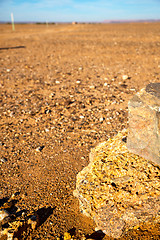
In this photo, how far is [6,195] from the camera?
3396 millimetres

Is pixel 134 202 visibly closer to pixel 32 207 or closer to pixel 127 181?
pixel 127 181

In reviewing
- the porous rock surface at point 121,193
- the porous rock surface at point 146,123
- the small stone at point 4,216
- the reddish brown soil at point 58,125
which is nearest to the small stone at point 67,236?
the reddish brown soil at point 58,125

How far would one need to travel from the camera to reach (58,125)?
17.6 ft

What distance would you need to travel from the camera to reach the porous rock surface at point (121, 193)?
253cm

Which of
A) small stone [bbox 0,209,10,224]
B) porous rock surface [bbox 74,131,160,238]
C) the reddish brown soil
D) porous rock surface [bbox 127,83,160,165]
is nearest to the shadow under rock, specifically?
the reddish brown soil

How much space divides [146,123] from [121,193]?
3.29 feet

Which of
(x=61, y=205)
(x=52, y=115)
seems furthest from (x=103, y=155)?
(x=52, y=115)

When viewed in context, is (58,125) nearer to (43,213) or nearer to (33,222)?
(43,213)

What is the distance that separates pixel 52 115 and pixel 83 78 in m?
3.71

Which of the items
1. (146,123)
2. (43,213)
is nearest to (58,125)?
(43,213)

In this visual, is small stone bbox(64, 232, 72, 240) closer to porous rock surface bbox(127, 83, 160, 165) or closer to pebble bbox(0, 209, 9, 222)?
pebble bbox(0, 209, 9, 222)

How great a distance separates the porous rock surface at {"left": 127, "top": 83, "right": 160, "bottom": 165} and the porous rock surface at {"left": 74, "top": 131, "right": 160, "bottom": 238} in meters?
0.15

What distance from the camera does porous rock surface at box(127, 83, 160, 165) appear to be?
2.60 metres

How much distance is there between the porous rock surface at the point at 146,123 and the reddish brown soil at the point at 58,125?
39.9 inches
